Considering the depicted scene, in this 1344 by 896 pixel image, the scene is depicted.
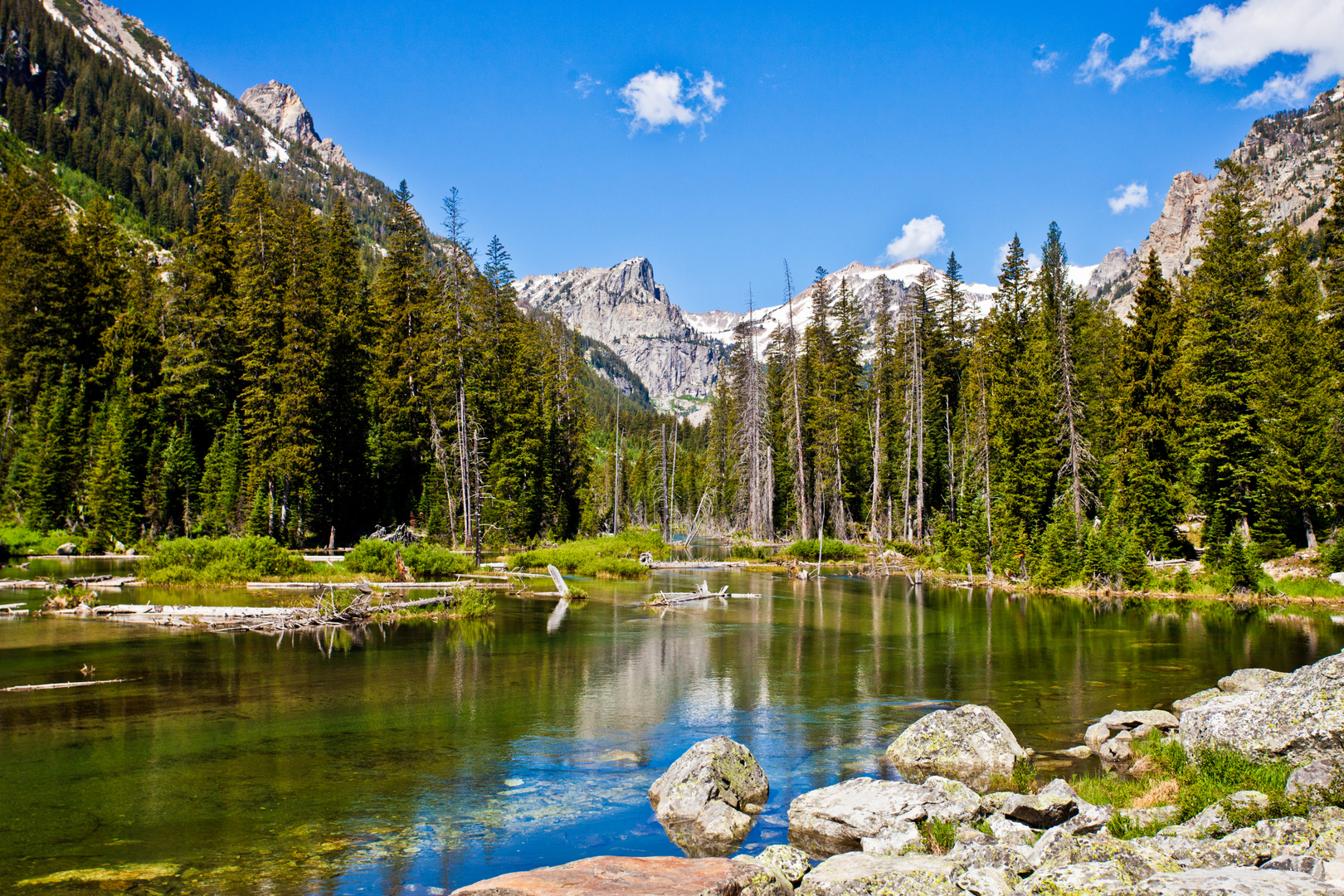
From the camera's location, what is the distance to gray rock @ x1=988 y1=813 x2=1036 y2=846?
7953mm

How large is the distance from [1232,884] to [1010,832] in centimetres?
320

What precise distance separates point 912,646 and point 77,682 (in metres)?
21.0

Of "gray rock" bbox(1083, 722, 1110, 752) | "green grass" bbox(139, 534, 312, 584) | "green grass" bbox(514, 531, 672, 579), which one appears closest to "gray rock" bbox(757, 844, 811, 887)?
"gray rock" bbox(1083, 722, 1110, 752)

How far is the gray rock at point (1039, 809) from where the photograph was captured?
8.55 metres

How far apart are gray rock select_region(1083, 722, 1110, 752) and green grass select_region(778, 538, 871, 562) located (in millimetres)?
38464

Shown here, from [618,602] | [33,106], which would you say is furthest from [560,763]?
[33,106]

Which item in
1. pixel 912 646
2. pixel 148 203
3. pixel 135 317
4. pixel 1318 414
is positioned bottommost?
pixel 912 646

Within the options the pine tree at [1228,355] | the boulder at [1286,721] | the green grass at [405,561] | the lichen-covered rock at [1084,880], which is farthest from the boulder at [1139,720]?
the green grass at [405,561]

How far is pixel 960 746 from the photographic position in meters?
11.4

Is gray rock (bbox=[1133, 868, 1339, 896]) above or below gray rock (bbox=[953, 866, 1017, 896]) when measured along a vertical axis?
above

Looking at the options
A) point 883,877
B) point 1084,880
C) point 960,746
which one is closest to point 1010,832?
point 883,877

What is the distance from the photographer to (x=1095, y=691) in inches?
650

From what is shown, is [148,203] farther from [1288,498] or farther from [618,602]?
[1288,498]

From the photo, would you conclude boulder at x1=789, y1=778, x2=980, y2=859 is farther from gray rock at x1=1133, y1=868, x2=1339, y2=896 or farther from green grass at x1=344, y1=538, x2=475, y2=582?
green grass at x1=344, y1=538, x2=475, y2=582
